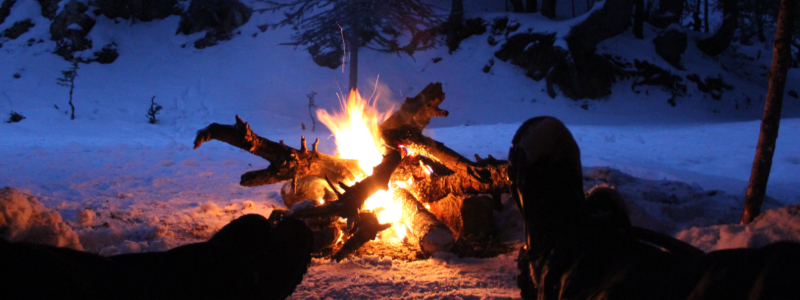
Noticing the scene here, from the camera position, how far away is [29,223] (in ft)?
6.99

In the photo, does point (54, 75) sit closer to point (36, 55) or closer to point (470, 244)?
point (36, 55)

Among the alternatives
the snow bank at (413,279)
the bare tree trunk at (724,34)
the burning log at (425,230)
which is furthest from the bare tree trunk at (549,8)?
the snow bank at (413,279)

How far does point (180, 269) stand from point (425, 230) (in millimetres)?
1818

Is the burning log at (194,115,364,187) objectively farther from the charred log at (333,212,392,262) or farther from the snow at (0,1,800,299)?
the snow at (0,1,800,299)

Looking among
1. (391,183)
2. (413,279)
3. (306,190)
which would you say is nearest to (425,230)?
(413,279)

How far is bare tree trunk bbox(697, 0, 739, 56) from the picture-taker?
59.1 feet

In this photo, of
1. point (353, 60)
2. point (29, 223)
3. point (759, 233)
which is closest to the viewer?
point (759, 233)

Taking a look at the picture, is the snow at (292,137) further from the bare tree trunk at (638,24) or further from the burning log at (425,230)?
the bare tree trunk at (638,24)

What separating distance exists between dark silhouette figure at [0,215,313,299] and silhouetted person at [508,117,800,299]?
0.96 meters

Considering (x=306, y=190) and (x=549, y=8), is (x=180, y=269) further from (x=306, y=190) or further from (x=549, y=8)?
(x=549, y=8)

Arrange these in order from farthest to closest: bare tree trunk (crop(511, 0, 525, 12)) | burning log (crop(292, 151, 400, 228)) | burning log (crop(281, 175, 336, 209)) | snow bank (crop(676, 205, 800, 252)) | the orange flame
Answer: bare tree trunk (crop(511, 0, 525, 12)) < burning log (crop(281, 175, 336, 209)) < the orange flame < burning log (crop(292, 151, 400, 228)) < snow bank (crop(676, 205, 800, 252))

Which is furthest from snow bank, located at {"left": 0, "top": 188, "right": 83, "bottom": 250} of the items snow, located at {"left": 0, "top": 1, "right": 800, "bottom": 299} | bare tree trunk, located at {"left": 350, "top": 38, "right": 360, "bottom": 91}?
bare tree trunk, located at {"left": 350, "top": 38, "right": 360, "bottom": 91}

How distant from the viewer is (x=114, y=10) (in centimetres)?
2261

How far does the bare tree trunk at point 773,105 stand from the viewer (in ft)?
7.98
